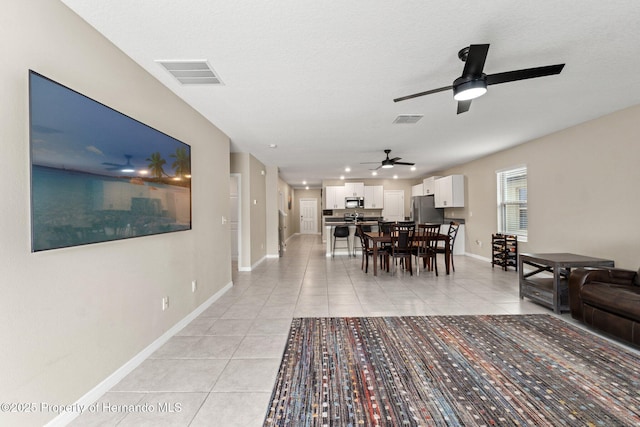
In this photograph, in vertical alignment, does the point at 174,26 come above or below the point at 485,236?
above

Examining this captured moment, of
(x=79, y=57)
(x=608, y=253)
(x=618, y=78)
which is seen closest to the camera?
(x=79, y=57)

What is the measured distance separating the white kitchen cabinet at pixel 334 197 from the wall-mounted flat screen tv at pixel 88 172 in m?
7.60

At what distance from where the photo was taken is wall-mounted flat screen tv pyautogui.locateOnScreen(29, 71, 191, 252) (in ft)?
4.77

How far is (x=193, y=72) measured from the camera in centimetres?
246

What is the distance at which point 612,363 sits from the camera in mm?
2213

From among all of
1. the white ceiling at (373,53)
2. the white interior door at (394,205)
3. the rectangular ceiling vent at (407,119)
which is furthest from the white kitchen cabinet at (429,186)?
the rectangular ceiling vent at (407,119)

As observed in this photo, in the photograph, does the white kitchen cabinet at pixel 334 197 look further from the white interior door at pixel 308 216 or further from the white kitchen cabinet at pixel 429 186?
the white interior door at pixel 308 216

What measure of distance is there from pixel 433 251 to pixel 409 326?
2725 millimetres

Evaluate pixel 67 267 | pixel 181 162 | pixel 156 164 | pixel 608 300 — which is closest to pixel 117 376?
pixel 67 267

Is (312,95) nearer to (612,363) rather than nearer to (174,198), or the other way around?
(174,198)

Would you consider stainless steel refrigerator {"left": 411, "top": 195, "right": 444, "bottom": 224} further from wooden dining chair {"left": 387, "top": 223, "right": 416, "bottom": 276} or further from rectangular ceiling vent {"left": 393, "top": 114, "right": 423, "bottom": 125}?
rectangular ceiling vent {"left": 393, "top": 114, "right": 423, "bottom": 125}

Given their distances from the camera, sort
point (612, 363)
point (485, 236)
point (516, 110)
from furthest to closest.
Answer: point (485, 236)
point (516, 110)
point (612, 363)

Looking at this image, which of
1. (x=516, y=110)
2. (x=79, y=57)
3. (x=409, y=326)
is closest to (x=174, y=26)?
(x=79, y=57)

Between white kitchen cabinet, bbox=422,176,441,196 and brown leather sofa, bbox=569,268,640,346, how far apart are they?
5.76 m
